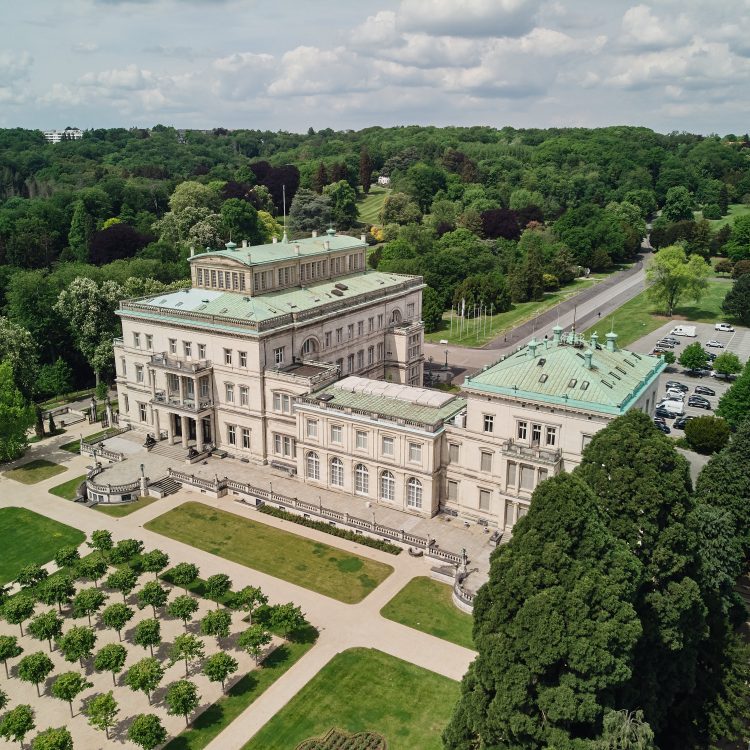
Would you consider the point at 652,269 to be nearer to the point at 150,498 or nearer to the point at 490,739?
the point at 150,498

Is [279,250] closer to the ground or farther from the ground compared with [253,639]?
farther from the ground

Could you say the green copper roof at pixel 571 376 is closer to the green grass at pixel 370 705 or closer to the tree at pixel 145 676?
the green grass at pixel 370 705

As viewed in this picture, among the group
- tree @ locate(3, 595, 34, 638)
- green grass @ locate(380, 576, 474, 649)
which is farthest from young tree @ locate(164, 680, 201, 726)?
green grass @ locate(380, 576, 474, 649)

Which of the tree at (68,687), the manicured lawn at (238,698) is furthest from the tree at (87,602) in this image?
the manicured lawn at (238,698)

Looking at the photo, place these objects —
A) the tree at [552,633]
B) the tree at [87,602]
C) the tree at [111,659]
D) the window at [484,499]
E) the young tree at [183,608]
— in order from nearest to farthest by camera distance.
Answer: the tree at [552,633] < the tree at [111,659] < the young tree at [183,608] < the tree at [87,602] < the window at [484,499]

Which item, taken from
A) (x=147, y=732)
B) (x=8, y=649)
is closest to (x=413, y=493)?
(x=147, y=732)

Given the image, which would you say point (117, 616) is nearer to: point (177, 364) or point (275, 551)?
point (275, 551)
